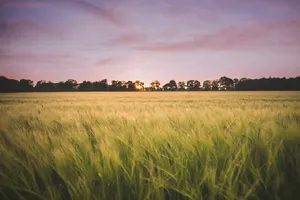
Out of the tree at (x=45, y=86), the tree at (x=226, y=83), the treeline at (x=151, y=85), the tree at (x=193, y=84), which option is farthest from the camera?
the tree at (x=193, y=84)

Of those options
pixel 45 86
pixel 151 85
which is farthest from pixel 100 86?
pixel 151 85

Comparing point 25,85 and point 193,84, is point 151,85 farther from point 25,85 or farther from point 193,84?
point 25,85

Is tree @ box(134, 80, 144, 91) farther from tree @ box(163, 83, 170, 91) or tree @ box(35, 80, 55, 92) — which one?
tree @ box(35, 80, 55, 92)

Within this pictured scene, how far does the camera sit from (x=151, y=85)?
103250 mm

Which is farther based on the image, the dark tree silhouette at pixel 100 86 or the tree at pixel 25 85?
the dark tree silhouette at pixel 100 86

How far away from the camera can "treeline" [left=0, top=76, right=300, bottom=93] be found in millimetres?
63881

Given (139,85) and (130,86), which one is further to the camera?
(139,85)

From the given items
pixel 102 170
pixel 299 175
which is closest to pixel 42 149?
pixel 102 170

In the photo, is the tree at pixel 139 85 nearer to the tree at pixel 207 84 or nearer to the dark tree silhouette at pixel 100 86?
the dark tree silhouette at pixel 100 86

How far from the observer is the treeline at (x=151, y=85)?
6388cm

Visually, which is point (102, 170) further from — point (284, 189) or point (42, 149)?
point (284, 189)

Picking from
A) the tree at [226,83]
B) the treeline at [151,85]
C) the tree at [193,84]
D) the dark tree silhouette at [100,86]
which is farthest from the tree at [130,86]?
the tree at [226,83]

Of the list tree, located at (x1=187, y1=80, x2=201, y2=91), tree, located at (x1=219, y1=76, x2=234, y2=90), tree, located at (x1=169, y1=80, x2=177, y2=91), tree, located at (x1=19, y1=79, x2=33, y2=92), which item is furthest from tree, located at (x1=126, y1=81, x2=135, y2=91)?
tree, located at (x1=219, y1=76, x2=234, y2=90)

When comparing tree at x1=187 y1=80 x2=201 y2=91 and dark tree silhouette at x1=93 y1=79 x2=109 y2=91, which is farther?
tree at x1=187 y1=80 x2=201 y2=91
